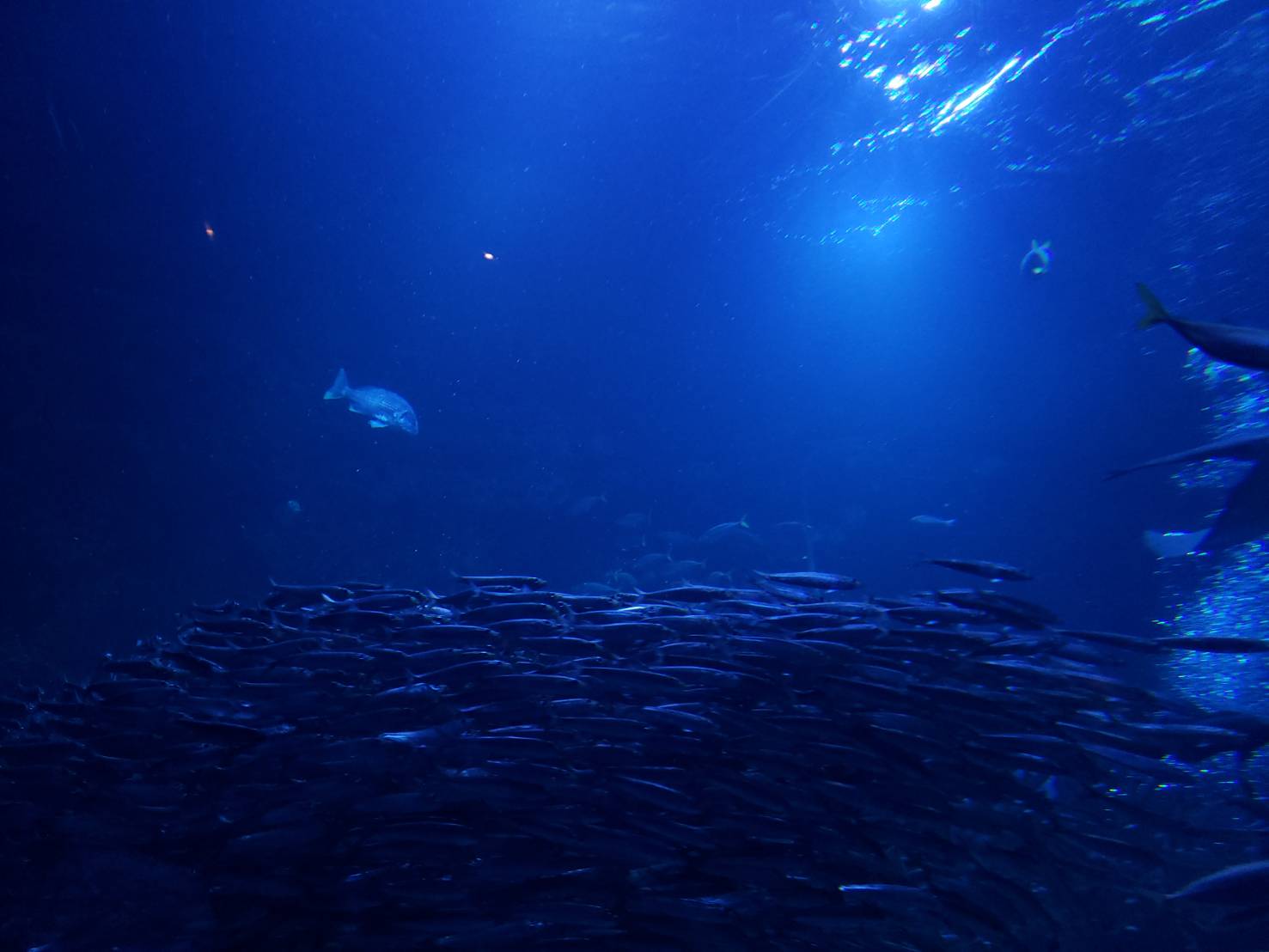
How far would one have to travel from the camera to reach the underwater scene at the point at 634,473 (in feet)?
14.5

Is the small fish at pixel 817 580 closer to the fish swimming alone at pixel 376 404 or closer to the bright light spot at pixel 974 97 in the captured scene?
the bright light spot at pixel 974 97

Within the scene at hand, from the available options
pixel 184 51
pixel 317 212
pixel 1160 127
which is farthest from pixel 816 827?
pixel 317 212

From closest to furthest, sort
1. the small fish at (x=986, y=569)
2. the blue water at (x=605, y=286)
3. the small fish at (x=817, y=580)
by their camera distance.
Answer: the small fish at (x=986, y=569)
the small fish at (x=817, y=580)
the blue water at (x=605, y=286)

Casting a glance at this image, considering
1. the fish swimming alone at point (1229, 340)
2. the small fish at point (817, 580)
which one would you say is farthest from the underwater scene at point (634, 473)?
the small fish at point (817, 580)

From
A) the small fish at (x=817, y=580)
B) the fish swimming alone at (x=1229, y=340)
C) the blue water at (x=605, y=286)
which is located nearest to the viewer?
the fish swimming alone at (x=1229, y=340)

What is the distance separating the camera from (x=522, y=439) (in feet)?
61.0

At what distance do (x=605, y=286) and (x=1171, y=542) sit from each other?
12083 mm

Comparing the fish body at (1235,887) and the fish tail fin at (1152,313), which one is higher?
the fish tail fin at (1152,313)

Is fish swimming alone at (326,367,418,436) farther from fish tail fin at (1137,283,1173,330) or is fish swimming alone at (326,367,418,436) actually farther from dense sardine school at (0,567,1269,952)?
fish tail fin at (1137,283,1173,330)

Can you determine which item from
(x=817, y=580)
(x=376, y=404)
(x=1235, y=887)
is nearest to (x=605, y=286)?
(x=376, y=404)

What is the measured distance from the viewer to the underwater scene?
174 inches

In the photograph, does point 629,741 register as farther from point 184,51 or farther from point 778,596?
point 184,51

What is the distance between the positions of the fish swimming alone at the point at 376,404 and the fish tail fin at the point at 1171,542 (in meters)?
14.8

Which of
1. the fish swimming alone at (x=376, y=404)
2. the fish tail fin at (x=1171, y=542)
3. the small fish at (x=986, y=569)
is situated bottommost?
the small fish at (x=986, y=569)
